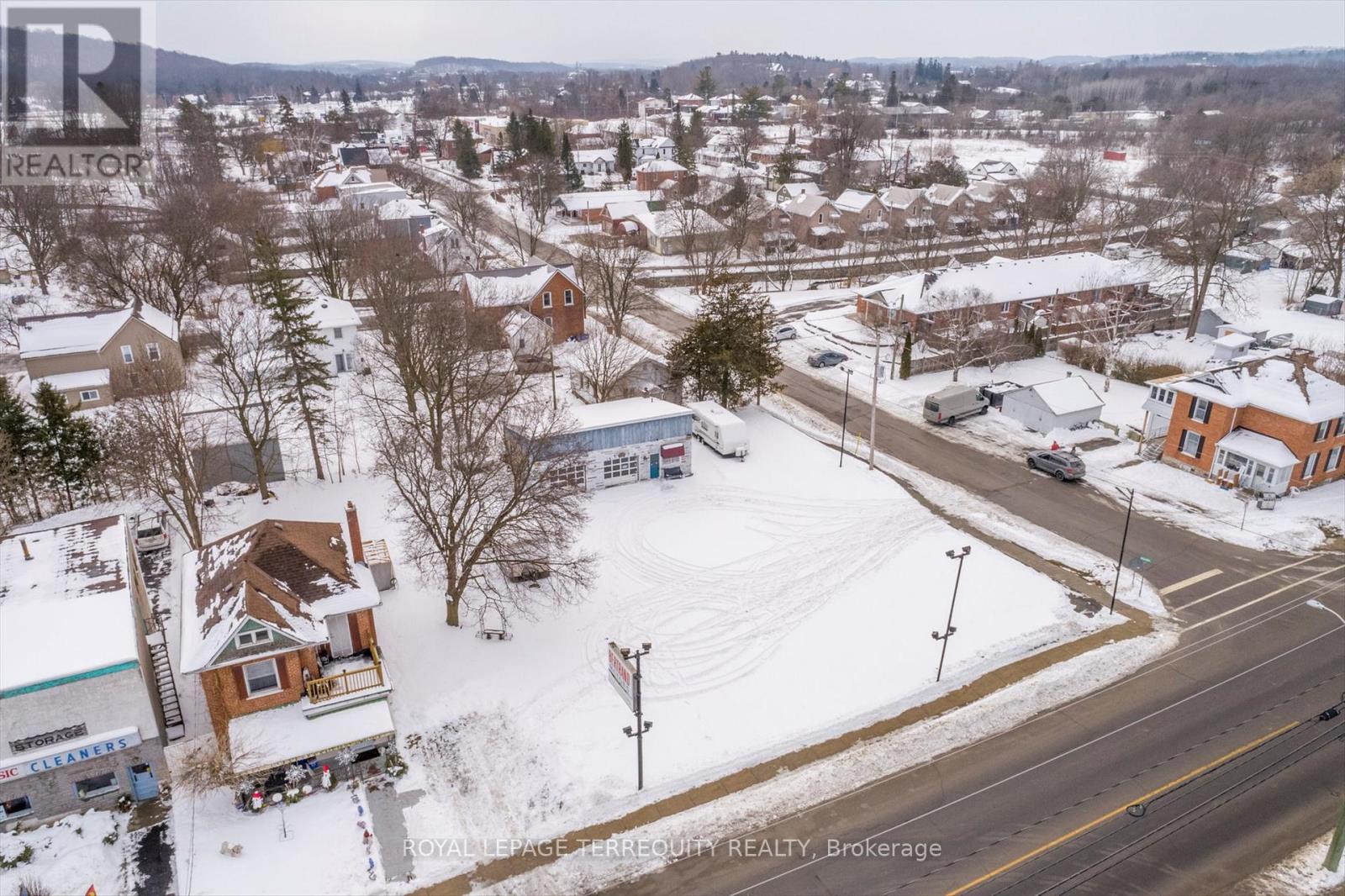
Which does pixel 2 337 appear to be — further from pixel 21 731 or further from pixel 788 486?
pixel 788 486

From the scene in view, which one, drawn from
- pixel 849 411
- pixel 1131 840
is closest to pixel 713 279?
pixel 849 411

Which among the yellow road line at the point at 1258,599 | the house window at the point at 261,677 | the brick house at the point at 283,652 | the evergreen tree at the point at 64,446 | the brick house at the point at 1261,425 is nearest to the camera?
the brick house at the point at 283,652

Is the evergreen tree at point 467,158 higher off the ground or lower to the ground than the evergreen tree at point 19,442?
higher

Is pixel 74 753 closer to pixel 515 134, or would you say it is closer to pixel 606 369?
pixel 606 369

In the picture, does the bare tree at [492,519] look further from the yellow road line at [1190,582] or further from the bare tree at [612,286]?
the bare tree at [612,286]

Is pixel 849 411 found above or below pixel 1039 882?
above

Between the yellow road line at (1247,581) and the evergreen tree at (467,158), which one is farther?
the evergreen tree at (467,158)

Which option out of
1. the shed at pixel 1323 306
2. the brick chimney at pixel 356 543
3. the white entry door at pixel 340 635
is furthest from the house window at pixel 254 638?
the shed at pixel 1323 306

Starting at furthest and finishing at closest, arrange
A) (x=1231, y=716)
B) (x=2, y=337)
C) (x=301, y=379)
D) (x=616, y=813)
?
(x=2, y=337)
(x=301, y=379)
(x=1231, y=716)
(x=616, y=813)
